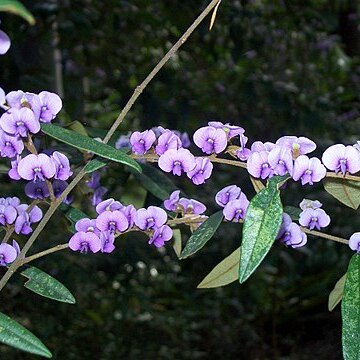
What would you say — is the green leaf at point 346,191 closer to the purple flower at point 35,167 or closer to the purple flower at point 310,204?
the purple flower at point 310,204

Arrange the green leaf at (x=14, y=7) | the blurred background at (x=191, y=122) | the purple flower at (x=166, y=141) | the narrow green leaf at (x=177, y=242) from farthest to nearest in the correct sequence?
1. the blurred background at (x=191, y=122)
2. the narrow green leaf at (x=177, y=242)
3. the purple flower at (x=166, y=141)
4. the green leaf at (x=14, y=7)

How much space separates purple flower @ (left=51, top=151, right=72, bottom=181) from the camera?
1.74ft

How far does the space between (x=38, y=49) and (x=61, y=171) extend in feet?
3.37

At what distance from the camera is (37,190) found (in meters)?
0.59

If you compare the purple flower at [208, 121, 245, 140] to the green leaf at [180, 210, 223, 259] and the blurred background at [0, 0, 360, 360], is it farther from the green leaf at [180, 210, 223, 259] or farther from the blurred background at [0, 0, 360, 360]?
the blurred background at [0, 0, 360, 360]

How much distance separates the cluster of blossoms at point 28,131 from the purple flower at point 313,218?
0.18 metres

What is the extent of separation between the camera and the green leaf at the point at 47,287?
512 mm

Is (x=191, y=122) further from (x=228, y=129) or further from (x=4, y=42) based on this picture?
(x=4, y=42)

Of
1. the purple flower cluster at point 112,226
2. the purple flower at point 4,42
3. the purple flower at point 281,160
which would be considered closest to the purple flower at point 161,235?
the purple flower cluster at point 112,226

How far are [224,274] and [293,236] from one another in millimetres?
85

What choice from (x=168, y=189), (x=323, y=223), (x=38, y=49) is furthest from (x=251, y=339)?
(x=323, y=223)

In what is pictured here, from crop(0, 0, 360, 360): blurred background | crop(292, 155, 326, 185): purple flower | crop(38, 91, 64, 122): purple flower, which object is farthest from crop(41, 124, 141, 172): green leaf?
crop(0, 0, 360, 360): blurred background

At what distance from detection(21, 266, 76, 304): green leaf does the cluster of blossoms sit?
0.07 m

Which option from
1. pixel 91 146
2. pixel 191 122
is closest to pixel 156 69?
pixel 91 146
